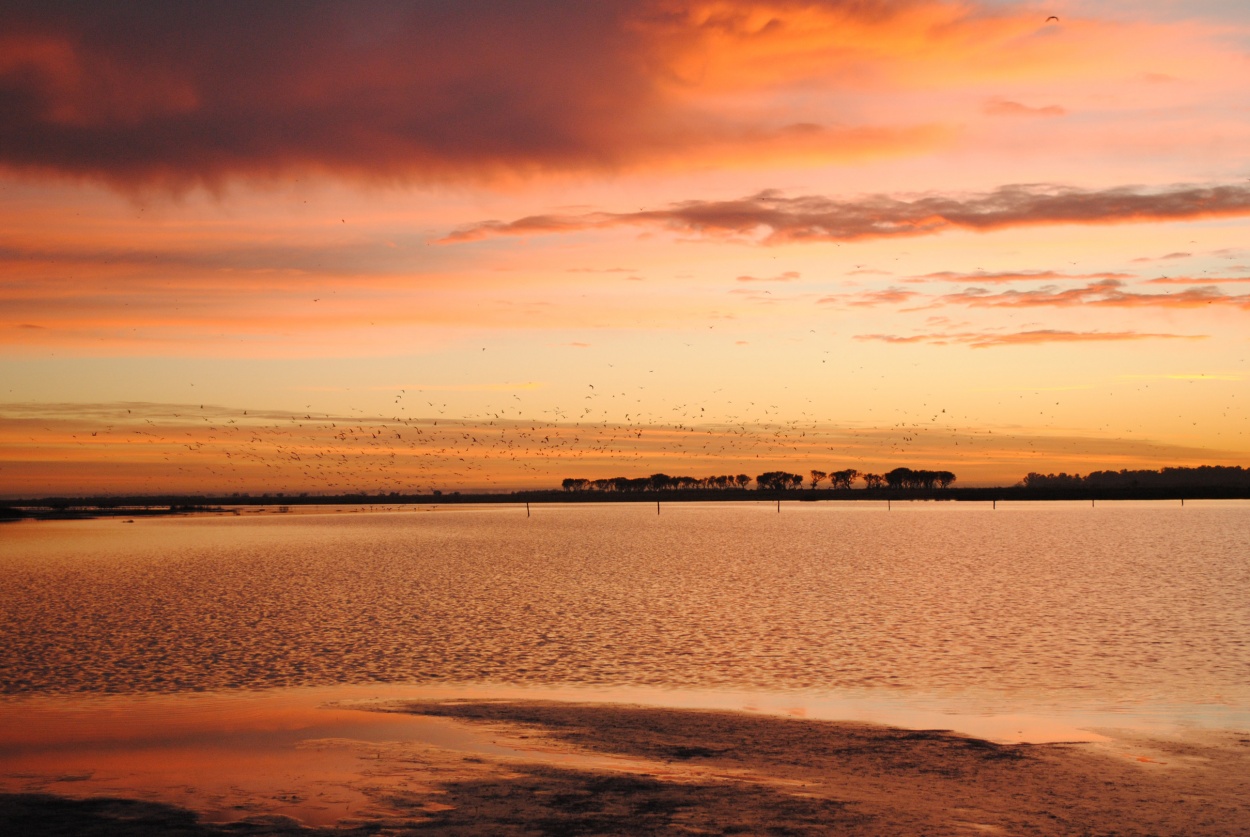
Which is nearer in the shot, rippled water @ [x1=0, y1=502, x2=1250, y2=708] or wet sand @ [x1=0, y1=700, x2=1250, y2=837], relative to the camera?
wet sand @ [x1=0, y1=700, x2=1250, y2=837]

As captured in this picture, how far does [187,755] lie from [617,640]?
19505 mm

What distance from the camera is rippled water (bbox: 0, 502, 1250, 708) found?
29828 millimetres

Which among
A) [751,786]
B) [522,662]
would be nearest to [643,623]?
[522,662]

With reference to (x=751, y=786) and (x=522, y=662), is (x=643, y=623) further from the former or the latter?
(x=751, y=786)

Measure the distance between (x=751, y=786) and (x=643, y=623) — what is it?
1004 inches

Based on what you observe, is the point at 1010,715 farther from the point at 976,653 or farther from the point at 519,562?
the point at 519,562

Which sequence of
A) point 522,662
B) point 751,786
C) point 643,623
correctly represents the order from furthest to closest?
1. point 643,623
2. point 522,662
3. point 751,786

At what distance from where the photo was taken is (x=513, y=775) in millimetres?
18516

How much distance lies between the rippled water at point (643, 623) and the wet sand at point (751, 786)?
235 inches

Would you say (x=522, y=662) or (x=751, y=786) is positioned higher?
(x=751, y=786)

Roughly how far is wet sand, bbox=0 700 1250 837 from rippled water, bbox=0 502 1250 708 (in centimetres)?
598

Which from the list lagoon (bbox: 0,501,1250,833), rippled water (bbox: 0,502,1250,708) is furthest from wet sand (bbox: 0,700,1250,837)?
rippled water (bbox: 0,502,1250,708)

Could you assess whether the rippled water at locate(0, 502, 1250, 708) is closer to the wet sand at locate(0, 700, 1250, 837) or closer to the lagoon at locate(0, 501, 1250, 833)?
the lagoon at locate(0, 501, 1250, 833)

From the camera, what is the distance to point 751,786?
1770 cm
